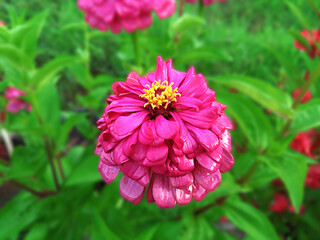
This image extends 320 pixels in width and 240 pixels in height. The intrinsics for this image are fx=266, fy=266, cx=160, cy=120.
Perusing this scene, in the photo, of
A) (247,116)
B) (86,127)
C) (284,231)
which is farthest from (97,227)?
(284,231)

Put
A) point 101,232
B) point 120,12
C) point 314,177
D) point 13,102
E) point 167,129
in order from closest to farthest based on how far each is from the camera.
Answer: point 167,129
point 101,232
point 120,12
point 314,177
point 13,102

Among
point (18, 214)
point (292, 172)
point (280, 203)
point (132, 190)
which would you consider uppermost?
point (132, 190)

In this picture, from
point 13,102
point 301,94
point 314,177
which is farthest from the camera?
point 13,102

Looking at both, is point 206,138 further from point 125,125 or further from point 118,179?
point 118,179

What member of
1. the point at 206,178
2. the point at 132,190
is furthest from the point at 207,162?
the point at 132,190

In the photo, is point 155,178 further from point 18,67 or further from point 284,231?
point 284,231

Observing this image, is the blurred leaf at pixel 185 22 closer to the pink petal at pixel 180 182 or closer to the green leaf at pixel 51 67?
the green leaf at pixel 51 67

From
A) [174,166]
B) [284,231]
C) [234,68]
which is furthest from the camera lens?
[234,68]
